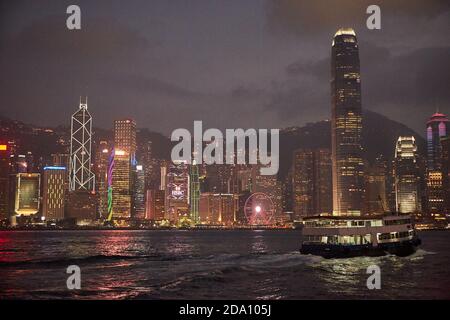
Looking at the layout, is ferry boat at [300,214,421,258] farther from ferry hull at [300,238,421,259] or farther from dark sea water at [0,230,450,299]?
dark sea water at [0,230,450,299]

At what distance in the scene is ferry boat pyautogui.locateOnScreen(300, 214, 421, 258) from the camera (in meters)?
61.2

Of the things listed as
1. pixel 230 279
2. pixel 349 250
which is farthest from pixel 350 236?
pixel 230 279

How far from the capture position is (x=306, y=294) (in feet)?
129

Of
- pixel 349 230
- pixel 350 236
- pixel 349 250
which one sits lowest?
pixel 349 250

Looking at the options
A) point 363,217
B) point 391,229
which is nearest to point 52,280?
point 363,217

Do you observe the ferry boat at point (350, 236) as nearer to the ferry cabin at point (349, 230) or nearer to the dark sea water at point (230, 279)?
the ferry cabin at point (349, 230)

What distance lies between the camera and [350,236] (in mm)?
61969

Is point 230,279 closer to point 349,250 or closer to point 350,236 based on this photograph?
point 349,250

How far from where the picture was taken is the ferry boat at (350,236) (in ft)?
201

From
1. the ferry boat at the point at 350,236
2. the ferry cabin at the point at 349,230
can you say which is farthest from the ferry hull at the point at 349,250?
the ferry cabin at the point at 349,230

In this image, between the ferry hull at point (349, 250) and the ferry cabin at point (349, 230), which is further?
the ferry cabin at point (349, 230)

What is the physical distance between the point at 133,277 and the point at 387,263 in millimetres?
29363
